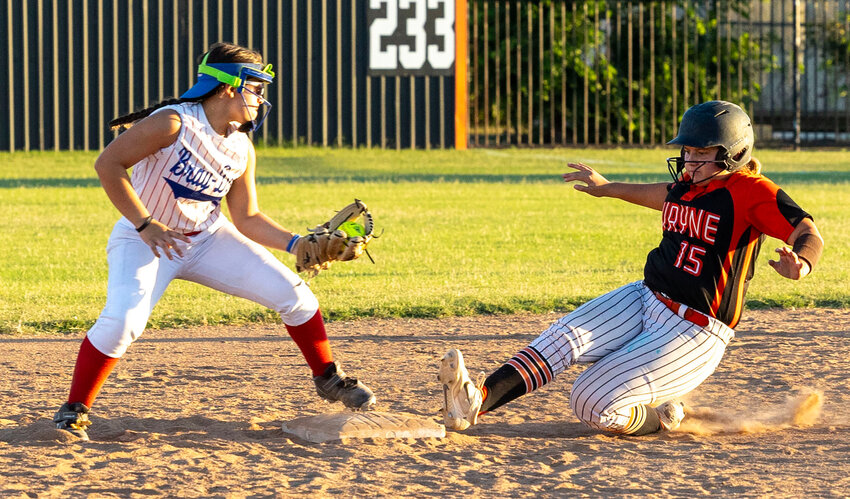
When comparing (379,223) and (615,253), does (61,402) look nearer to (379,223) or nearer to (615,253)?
(615,253)

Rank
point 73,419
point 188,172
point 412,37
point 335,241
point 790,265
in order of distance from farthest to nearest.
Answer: point 412,37 → point 335,241 → point 188,172 → point 73,419 → point 790,265

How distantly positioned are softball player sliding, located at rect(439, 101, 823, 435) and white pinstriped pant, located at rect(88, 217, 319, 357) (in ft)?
2.47

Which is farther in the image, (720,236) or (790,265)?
(720,236)

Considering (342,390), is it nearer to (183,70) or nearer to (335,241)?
(335,241)

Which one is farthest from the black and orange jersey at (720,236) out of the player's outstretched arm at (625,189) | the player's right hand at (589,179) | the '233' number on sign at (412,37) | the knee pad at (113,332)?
the '233' number on sign at (412,37)

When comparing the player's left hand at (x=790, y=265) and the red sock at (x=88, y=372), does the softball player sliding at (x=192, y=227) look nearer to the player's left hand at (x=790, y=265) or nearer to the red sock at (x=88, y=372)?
the red sock at (x=88, y=372)

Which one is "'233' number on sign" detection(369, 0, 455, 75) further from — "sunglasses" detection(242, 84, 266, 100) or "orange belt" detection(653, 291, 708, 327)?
"orange belt" detection(653, 291, 708, 327)

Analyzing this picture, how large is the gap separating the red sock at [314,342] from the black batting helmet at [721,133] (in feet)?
5.39

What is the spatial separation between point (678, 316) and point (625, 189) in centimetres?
72

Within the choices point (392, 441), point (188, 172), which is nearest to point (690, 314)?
point (392, 441)

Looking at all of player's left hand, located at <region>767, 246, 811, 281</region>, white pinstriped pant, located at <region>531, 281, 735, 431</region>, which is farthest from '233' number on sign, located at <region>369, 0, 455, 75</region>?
player's left hand, located at <region>767, 246, 811, 281</region>

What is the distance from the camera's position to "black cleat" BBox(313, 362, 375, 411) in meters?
5.31

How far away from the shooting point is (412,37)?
21344mm

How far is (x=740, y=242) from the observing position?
5062 millimetres
